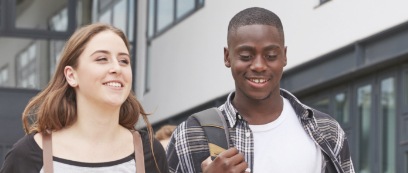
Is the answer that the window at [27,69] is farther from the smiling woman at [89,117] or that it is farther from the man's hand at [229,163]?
the man's hand at [229,163]

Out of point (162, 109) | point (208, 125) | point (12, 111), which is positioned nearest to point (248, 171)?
point (208, 125)

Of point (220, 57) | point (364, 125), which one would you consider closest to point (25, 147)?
point (364, 125)

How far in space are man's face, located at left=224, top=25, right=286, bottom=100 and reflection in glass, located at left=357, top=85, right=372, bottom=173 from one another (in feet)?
41.7

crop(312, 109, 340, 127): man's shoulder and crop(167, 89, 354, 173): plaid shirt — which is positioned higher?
crop(312, 109, 340, 127): man's shoulder

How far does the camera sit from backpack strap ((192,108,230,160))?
6.48 m

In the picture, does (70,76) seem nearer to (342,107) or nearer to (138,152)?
(138,152)

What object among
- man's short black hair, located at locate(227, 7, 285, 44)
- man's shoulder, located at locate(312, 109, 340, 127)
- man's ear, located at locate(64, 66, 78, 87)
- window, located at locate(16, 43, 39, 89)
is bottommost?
window, located at locate(16, 43, 39, 89)

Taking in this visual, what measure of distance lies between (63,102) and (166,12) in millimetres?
20966

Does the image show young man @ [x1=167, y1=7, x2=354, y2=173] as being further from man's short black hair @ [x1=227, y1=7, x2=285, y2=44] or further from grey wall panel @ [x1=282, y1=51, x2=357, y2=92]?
grey wall panel @ [x1=282, y1=51, x2=357, y2=92]

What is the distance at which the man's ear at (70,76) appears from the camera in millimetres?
6340

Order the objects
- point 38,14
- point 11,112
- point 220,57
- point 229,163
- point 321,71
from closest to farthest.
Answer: point 229,163 → point 321,71 → point 220,57 → point 11,112 → point 38,14

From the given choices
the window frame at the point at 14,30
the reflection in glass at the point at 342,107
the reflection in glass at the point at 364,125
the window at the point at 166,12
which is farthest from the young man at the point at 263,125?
the window frame at the point at 14,30

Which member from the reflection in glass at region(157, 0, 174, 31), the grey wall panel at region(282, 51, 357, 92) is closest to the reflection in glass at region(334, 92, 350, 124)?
the grey wall panel at region(282, 51, 357, 92)

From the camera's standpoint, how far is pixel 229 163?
20.0ft
